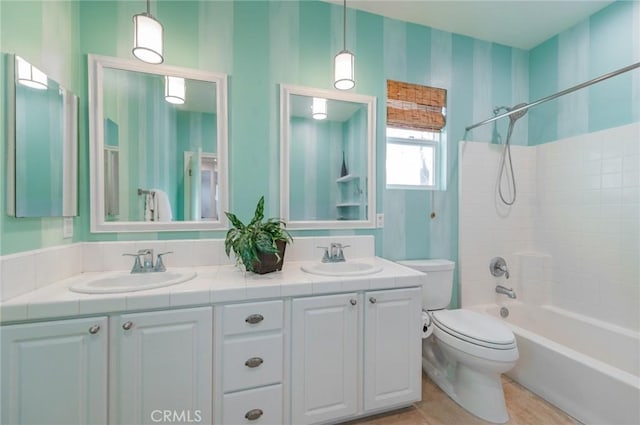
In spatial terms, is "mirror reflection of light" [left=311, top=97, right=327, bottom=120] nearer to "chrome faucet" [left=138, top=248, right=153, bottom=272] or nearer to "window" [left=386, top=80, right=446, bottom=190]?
"window" [left=386, top=80, right=446, bottom=190]

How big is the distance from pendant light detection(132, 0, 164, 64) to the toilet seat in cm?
215

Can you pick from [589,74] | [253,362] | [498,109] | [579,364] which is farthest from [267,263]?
[589,74]

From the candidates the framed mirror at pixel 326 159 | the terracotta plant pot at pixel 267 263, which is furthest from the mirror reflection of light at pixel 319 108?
the terracotta plant pot at pixel 267 263

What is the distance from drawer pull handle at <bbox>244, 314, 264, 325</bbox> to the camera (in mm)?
1216

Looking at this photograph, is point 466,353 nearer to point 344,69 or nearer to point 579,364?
point 579,364

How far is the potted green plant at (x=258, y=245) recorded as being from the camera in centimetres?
137

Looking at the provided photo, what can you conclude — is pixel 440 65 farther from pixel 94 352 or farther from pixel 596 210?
pixel 94 352

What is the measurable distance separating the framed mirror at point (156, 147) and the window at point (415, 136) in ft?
3.96

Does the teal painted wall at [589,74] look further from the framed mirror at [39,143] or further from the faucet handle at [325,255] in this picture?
the framed mirror at [39,143]

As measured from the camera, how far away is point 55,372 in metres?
1.00

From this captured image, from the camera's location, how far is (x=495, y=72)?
89.6 inches

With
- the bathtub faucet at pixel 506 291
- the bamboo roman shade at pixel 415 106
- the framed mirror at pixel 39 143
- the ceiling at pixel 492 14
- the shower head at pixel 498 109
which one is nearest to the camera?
the framed mirror at pixel 39 143

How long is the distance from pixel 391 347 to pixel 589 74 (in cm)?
244

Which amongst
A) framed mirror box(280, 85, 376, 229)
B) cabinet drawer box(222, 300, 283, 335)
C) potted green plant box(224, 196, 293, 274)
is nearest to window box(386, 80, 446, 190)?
framed mirror box(280, 85, 376, 229)
